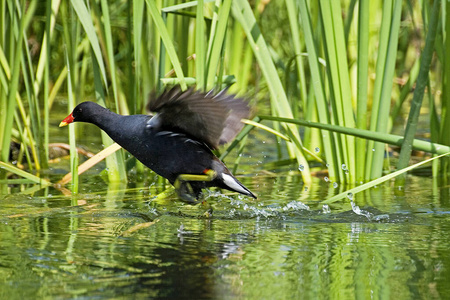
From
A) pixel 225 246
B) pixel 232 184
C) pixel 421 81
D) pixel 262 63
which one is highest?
pixel 262 63

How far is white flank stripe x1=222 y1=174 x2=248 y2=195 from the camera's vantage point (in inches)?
133

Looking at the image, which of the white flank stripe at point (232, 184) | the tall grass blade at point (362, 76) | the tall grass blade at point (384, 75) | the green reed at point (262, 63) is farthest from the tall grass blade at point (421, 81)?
the white flank stripe at point (232, 184)

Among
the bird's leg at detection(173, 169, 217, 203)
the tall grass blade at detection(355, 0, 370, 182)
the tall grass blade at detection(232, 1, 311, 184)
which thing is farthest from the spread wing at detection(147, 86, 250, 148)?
the tall grass blade at detection(355, 0, 370, 182)

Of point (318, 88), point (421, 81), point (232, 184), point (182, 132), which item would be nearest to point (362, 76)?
point (318, 88)

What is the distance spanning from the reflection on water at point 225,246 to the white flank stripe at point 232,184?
0.10 metres

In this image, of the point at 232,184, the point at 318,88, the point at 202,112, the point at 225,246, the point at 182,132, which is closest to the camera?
the point at 225,246

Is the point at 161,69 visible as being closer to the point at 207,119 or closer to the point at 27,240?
the point at 207,119

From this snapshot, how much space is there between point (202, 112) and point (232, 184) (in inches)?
21.6

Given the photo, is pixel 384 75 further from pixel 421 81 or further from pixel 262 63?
pixel 262 63

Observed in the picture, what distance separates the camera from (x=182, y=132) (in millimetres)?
3281

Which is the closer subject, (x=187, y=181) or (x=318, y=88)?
(x=187, y=181)

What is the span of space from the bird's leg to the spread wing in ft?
0.55

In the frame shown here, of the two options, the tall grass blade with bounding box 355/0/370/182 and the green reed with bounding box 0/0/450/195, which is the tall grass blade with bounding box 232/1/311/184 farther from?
the tall grass blade with bounding box 355/0/370/182

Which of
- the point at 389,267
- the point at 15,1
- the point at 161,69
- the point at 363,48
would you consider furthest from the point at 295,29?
the point at 389,267
